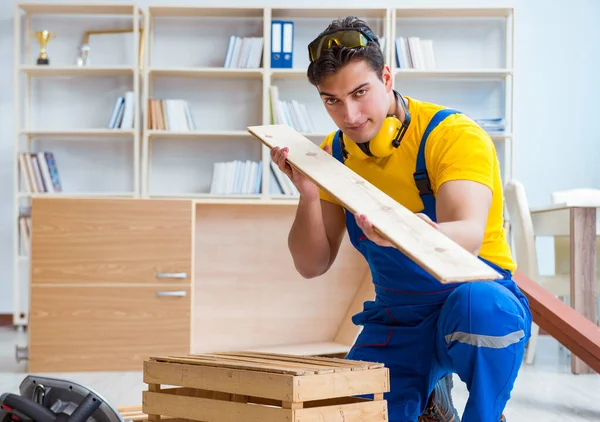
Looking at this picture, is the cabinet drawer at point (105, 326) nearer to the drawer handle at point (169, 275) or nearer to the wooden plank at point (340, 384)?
the drawer handle at point (169, 275)

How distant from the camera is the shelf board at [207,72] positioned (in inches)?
205

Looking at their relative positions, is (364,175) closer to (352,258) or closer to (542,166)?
(352,258)

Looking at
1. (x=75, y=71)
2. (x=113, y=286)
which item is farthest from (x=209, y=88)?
(x=113, y=286)

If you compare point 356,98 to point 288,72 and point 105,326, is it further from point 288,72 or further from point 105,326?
point 288,72

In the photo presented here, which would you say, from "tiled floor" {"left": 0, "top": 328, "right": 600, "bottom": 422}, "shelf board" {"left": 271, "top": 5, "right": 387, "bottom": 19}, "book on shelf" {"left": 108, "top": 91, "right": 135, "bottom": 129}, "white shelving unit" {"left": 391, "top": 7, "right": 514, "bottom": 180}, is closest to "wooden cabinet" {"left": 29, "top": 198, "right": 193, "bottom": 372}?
"tiled floor" {"left": 0, "top": 328, "right": 600, "bottom": 422}

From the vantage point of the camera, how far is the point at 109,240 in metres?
3.28

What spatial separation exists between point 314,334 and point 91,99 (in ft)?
9.45

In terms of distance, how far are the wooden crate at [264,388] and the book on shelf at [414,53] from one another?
399 cm

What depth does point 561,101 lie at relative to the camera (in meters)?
5.50

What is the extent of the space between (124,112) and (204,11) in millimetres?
888

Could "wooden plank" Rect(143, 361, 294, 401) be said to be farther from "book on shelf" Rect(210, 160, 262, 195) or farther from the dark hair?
"book on shelf" Rect(210, 160, 262, 195)

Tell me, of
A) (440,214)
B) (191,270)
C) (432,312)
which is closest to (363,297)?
(191,270)

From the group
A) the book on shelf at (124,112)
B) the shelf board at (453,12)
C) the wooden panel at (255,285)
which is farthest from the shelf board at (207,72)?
the wooden panel at (255,285)

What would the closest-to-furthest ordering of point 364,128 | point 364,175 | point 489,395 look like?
Answer: point 489,395, point 364,128, point 364,175
